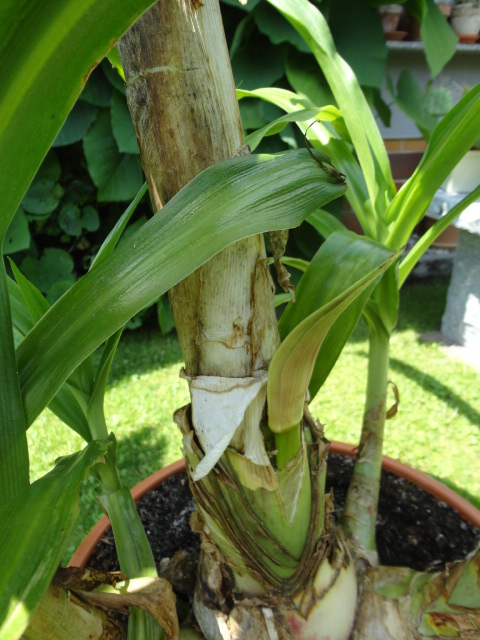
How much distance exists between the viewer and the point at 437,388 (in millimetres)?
1502

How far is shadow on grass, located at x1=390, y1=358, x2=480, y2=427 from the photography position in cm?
140

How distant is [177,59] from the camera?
0.31 metres

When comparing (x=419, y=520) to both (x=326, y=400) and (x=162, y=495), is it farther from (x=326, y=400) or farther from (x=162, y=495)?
(x=326, y=400)

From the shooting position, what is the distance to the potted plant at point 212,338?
29 centimetres

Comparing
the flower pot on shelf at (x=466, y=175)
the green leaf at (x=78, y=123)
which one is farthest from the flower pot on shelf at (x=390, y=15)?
the green leaf at (x=78, y=123)

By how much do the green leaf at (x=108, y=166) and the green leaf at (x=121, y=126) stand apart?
92 mm

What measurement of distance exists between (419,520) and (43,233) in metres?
1.63

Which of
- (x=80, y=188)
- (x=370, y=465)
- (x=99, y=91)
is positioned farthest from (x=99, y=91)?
(x=370, y=465)

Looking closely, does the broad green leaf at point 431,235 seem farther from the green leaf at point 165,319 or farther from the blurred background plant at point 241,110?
the green leaf at point 165,319

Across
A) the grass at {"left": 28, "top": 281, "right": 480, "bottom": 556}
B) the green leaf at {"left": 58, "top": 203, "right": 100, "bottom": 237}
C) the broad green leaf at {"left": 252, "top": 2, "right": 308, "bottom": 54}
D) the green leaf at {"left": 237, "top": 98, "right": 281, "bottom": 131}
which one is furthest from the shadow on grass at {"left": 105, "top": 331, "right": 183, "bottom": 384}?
the broad green leaf at {"left": 252, "top": 2, "right": 308, "bottom": 54}

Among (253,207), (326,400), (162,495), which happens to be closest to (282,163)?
(253,207)

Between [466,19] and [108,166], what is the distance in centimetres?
149

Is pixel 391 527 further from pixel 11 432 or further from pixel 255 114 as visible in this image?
pixel 255 114

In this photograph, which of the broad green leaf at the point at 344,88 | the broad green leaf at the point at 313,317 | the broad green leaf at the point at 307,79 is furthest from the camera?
the broad green leaf at the point at 307,79
